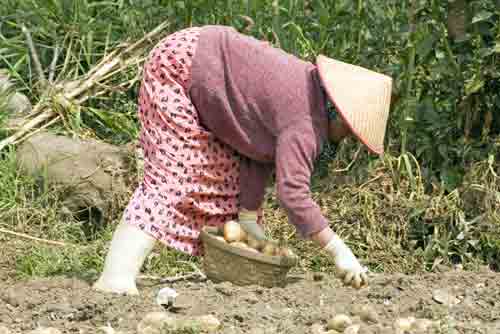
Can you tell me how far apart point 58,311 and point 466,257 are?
2.13 metres

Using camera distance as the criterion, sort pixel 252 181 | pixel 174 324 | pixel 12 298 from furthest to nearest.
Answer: pixel 252 181
pixel 12 298
pixel 174 324

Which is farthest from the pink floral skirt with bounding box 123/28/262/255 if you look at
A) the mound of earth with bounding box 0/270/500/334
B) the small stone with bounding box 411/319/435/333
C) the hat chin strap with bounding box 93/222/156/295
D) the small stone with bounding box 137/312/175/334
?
the small stone with bounding box 411/319/435/333

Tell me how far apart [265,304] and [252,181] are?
2.43ft

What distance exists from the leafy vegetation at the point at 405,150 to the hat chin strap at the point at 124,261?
0.80 m

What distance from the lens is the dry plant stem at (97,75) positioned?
5777mm

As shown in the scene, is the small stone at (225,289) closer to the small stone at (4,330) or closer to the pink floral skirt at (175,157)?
the pink floral skirt at (175,157)

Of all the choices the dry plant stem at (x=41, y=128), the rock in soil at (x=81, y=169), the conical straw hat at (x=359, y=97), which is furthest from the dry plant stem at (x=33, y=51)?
the conical straw hat at (x=359, y=97)

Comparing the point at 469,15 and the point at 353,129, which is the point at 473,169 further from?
the point at 353,129

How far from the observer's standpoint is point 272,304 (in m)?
3.73

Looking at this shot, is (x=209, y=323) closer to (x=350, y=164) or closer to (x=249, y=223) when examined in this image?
(x=249, y=223)

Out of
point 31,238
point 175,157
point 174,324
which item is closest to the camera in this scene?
point 174,324

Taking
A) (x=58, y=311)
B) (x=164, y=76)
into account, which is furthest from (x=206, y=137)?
(x=58, y=311)

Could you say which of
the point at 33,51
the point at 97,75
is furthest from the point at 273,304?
the point at 33,51

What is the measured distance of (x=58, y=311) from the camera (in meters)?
3.55
